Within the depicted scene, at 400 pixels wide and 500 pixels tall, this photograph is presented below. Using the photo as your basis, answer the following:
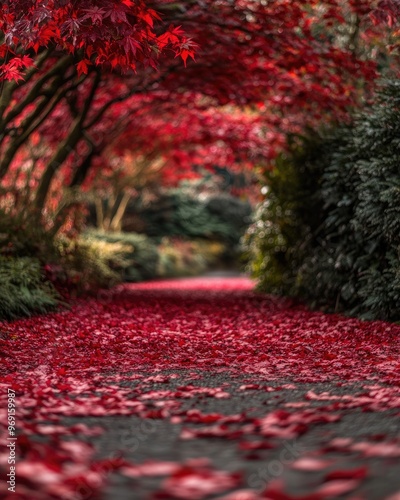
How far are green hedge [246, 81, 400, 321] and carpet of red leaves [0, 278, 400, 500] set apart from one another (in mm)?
456

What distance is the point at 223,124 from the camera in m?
14.9

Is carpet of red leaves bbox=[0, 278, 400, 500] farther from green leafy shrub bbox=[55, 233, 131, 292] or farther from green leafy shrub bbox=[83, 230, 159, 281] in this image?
green leafy shrub bbox=[83, 230, 159, 281]

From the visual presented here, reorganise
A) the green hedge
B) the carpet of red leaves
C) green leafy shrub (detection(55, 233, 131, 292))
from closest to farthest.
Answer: the carpet of red leaves → the green hedge → green leafy shrub (detection(55, 233, 131, 292))

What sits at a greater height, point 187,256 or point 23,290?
point 23,290

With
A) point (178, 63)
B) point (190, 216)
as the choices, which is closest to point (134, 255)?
point (190, 216)

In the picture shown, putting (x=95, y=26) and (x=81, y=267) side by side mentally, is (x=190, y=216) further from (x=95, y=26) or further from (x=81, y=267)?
(x=95, y=26)

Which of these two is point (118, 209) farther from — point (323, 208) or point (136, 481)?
point (136, 481)

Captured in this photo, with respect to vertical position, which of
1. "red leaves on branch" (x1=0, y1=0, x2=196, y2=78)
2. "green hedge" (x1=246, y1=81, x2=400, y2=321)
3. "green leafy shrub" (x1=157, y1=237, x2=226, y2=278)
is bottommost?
"green leafy shrub" (x1=157, y1=237, x2=226, y2=278)

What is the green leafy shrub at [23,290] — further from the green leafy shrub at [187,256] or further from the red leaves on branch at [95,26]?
the green leafy shrub at [187,256]

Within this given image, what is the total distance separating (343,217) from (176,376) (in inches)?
173

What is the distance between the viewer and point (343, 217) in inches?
340

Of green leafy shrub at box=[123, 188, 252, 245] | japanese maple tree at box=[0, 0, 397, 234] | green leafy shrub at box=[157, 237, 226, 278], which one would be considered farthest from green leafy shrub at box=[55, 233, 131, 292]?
green leafy shrub at box=[123, 188, 252, 245]

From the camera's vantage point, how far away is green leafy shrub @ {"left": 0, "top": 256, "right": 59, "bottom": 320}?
7668 millimetres

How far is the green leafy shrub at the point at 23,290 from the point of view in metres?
7.67
